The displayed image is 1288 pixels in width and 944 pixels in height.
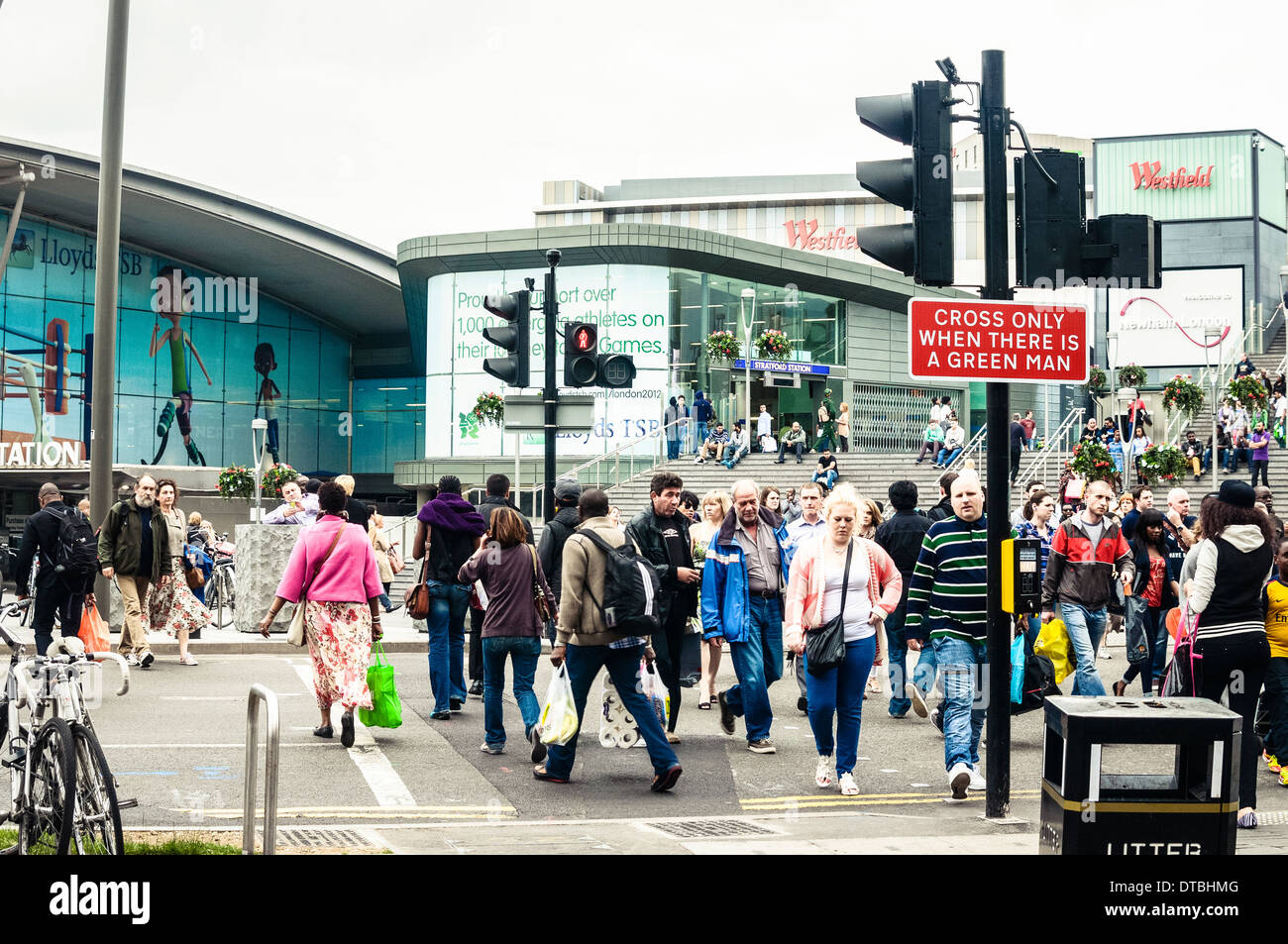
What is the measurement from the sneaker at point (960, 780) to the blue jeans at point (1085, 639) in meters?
2.51

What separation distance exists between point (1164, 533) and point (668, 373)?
29.3 meters

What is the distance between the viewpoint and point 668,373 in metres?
40.3

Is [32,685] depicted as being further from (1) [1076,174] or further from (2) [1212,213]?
(2) [1212,213]

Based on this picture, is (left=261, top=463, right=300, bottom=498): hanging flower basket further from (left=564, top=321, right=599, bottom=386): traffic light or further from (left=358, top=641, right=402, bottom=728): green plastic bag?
(left=358, top=641, right=402, bottom=728): green plastic bag

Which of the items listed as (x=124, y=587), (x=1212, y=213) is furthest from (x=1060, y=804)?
(x=1212, y=213)

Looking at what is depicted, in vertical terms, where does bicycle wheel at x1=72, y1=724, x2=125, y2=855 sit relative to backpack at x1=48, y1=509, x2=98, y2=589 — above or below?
below

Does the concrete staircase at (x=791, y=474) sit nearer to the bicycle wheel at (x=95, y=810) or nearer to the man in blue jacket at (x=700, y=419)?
the man in blue jacket at (x=700, y=419)

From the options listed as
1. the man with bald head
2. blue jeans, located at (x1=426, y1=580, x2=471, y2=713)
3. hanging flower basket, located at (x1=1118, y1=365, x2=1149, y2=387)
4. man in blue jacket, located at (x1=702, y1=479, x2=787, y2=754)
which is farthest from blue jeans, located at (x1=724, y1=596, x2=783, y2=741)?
hanging flower basket, located at (x1=1118, y1=365, x2=1149, y2=387)

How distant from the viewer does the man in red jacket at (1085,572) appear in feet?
34.3

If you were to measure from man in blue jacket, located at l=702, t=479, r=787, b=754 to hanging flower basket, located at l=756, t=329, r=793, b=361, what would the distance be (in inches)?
1167

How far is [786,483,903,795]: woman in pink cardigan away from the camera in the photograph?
830 centimetres

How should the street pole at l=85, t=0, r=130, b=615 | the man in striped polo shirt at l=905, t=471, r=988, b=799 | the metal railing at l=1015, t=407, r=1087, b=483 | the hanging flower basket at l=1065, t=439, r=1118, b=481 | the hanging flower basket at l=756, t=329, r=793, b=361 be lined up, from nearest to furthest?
the man in striped polo shirt at l=905, t=471, r=988, b=799
the street pole at l=85, t=0, r=130, b=615
the hanging flower basket at l=1065, t=439, r=1118, b=481
the metal railing at l=1015, t=407, r=1087, b=483
the hanging flower basket at l=756, t=329, r=793, b=361

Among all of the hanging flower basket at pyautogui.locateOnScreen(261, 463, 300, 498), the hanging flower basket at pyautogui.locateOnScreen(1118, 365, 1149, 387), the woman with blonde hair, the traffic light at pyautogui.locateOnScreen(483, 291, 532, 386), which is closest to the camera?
the woman with blonde hair
